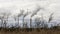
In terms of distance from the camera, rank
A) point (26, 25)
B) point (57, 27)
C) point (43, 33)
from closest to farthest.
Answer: point (43, 33) → point (57, 27) → point (26, 25)

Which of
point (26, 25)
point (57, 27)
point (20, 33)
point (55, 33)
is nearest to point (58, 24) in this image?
point (57, 27)

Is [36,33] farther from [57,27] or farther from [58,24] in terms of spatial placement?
[58,24]

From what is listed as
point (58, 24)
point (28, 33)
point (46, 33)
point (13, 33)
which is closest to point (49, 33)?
point (46, 33)

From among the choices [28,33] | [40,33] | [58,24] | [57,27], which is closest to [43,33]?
[40,33]

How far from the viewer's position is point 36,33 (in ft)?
36.0

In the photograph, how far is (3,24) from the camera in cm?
1435

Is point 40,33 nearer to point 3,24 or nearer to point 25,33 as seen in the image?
point 25,33

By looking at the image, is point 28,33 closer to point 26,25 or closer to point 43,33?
point 43,33

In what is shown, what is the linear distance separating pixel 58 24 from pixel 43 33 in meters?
3.91

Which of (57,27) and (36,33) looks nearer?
(36,33)

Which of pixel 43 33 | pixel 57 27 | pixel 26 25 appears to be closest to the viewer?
pixel 43 33

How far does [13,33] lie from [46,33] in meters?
1.82

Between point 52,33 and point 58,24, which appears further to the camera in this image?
point 58,24

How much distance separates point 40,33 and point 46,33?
0.33 m
